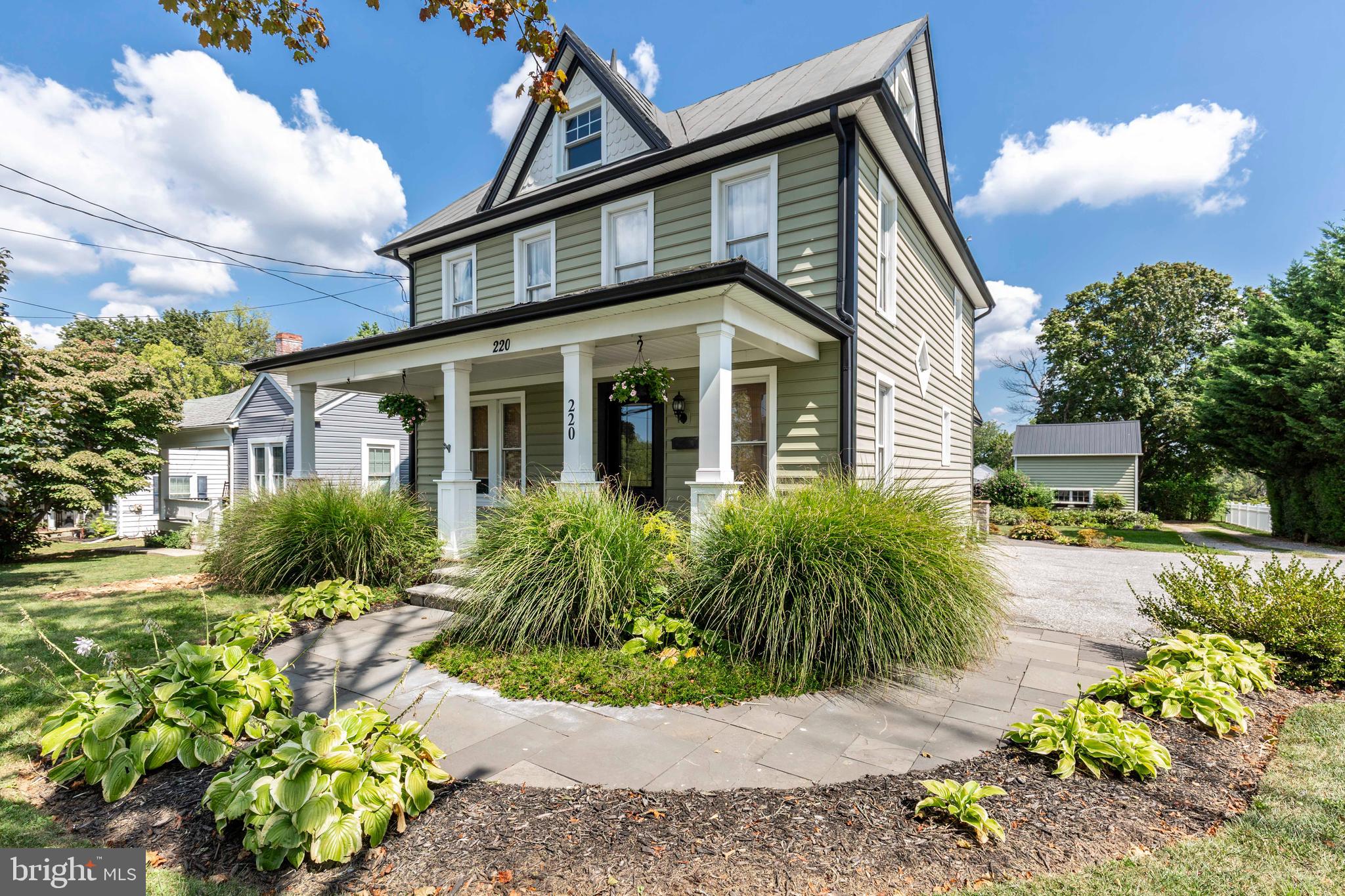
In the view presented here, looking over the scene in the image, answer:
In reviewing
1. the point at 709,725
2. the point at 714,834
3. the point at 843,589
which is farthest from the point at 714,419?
the point at 714,834

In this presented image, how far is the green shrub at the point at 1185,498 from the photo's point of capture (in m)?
23.6

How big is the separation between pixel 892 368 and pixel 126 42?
43.5 ft

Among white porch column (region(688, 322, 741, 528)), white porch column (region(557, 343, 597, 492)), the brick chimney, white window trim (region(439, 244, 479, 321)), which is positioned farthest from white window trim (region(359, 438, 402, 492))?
white porch column (region(688, 322, 741, 528))

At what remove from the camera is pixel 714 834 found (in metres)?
2.18

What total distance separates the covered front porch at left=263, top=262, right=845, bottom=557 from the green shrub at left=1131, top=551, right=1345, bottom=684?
3.32m

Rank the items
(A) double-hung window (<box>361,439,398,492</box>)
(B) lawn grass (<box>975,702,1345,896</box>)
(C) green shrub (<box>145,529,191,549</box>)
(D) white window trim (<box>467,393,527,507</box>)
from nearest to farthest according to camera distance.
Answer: (B) lawn grass (<box>975,702,1345,896</box>), (D) white window trim (<box>467,393,527,507</box>), (C) green shrub (<box>145,529,191,549</box>), (A) double-hung window (<box>361,439,398,492</box>)

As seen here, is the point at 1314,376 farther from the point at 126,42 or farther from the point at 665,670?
the point at 126,42

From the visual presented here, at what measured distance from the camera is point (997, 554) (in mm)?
10008

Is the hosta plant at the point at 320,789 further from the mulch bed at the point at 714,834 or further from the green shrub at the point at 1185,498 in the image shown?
the green shrub at the point at 1185,498

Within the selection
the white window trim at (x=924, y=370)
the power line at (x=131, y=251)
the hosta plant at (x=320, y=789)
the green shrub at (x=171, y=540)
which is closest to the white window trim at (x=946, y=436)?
the white window trim at (x=924, y=370)

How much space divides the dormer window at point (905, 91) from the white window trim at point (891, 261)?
91 cm

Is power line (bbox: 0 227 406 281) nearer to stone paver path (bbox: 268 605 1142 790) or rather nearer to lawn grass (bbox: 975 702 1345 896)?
stone paver path (bbox: 268 605 1142 790)

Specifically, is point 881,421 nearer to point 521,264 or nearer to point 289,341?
point 521,264

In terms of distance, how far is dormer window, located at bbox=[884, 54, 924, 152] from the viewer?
309 inches
